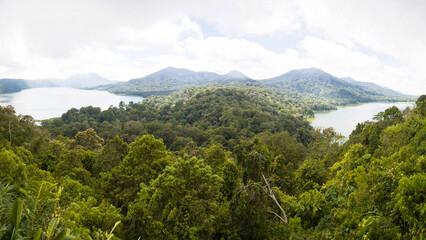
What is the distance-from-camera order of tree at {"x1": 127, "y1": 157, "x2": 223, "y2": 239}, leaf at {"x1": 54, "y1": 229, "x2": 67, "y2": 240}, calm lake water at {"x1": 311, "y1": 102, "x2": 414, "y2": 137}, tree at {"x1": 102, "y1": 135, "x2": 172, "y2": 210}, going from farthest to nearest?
calm lake water at {"x1": 311, "y1": 102, "x2": 414, "y2": 137} → tree at {"x1": 102, "y1": 135, "x2": 172, "y2": 210} → tree at {"x1": 127, "y1": 157, "x2": 223, "y2": 239} → leaf at {"x1": 54, "y1": 229, "x2": 67, "y2": 240}

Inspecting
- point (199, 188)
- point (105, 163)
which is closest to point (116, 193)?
point (105, 163)

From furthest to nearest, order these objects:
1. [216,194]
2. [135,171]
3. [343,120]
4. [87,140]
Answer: [343,120]
[87,140]
[135,171]
[216,194]

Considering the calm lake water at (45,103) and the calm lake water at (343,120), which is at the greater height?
the calm lake water at (45,103)

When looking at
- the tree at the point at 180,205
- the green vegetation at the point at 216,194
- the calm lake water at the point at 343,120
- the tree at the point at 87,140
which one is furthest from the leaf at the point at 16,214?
the calm lake water at the point at 343,120

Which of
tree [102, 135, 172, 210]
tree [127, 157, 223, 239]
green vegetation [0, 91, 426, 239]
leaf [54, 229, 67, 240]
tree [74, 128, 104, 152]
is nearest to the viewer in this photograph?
leaf [54, 229, 67, 240]

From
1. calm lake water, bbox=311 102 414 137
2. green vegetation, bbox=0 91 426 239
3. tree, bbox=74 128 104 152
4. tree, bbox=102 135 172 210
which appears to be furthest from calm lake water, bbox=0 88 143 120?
calm lake water, bbox=311 102 414 137

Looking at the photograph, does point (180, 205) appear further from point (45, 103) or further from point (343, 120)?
point (45, 103)

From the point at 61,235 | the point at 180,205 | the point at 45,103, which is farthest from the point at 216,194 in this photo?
the point at 45,103

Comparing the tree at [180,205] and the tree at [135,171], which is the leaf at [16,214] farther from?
the tree at [135,171]

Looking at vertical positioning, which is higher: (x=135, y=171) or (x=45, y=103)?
(x=45, y=103)

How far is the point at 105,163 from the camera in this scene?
14.7 m

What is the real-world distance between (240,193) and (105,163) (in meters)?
11.6

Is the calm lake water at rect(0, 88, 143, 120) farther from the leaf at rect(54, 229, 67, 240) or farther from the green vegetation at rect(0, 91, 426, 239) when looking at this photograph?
the leaf at rect(54, 229, 67, 240)

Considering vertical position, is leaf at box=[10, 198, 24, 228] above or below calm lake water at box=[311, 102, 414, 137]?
above
